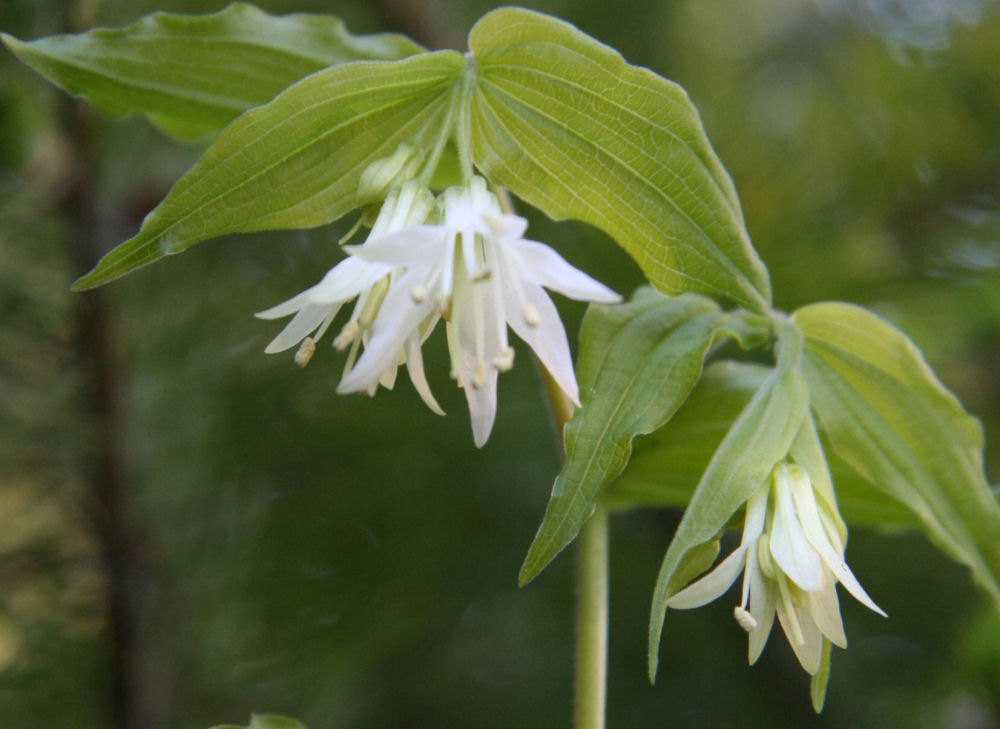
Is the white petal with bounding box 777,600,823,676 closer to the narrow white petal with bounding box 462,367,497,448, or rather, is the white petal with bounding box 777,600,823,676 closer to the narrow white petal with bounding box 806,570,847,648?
the narrow white petal with bounding box 806,570,847,648

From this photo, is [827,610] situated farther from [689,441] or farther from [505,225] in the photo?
[505,225]

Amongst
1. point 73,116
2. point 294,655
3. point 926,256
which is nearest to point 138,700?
point 294,655

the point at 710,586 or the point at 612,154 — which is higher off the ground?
the point at 612,154

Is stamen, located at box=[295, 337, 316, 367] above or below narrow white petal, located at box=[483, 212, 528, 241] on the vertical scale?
below

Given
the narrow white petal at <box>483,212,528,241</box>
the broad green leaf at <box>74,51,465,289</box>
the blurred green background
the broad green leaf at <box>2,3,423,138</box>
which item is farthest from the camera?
the blurred green background

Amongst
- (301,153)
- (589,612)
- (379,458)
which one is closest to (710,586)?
(589,612)

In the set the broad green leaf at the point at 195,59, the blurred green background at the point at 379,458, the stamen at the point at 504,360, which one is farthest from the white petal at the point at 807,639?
the blurred green background at the point at 379,458

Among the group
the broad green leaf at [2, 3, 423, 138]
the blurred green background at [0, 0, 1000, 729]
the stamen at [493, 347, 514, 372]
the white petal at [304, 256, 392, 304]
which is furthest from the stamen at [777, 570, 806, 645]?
the blurred green background at [0, 0, 1000, 729]
